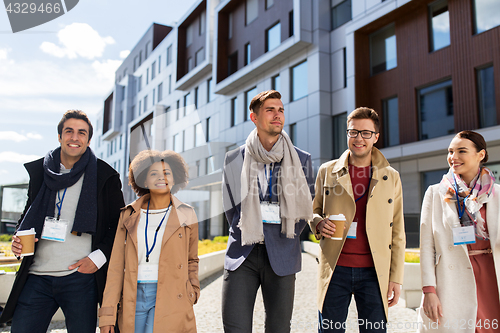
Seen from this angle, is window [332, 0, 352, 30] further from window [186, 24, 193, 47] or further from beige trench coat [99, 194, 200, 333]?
beige trench coat [99, 194, 200, 333]

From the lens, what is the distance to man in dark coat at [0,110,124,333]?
3004 mm

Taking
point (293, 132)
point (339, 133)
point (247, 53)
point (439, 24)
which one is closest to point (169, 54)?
point (247, 53)

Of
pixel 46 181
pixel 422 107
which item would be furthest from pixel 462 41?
pixel 46 181

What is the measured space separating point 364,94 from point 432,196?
15.1 meters

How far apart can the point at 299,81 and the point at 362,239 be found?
1775cm

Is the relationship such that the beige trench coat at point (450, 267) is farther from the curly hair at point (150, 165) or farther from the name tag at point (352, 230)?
the curly hair at point (150, 165)

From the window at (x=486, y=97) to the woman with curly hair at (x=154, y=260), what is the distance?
530 inches

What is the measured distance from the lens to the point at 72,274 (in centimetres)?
304

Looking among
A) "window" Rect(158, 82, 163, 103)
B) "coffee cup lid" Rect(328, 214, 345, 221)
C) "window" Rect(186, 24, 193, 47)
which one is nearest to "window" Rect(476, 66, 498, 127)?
"coffee cup lid" Rect(328, 214, 345, 221)

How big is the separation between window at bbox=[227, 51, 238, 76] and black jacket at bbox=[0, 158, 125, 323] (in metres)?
22.7

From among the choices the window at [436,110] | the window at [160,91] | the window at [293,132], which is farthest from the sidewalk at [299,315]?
the window at [160,91]

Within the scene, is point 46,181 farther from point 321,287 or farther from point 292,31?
point 292,31

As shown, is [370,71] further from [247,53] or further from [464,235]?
[464,235]

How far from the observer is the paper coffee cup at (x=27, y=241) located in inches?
112
